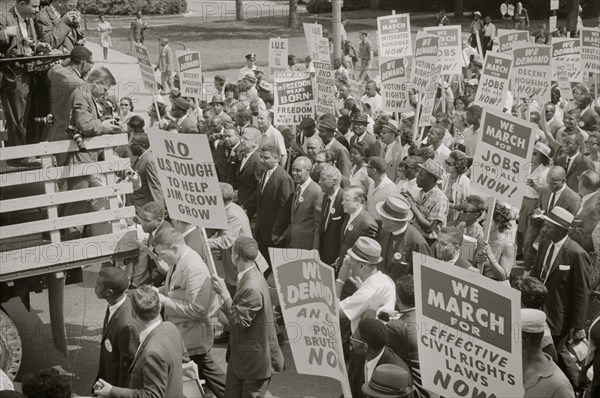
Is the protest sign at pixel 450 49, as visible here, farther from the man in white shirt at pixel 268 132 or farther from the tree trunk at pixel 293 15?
the tree trunk at pixel 293 15

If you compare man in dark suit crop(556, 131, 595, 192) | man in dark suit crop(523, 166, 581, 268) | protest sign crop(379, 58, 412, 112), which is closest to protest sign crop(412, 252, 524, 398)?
man in dark suit crop(523, 166, 581, 268)

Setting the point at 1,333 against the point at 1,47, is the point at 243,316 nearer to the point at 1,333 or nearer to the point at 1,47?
the point at 1,333

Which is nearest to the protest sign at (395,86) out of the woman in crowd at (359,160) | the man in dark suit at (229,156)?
the man in dark suit at (229,156)

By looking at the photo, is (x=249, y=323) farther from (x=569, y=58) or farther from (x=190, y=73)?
(x=569, y=58)

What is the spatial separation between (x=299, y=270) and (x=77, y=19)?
567 cm

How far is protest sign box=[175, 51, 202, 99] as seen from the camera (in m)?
Answer: 16.9

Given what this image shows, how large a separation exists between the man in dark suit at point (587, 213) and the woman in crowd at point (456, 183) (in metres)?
1.38

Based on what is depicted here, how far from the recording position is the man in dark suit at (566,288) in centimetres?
849

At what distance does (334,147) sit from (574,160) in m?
3.30

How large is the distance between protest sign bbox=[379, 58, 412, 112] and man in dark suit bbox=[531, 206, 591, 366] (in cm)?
676

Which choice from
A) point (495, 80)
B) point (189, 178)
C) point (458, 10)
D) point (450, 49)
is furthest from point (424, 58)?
point (458, 10)

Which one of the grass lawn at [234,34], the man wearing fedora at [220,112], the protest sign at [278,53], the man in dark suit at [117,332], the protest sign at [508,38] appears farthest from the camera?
the grass lawn at [234,34]

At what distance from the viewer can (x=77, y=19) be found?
1093cm

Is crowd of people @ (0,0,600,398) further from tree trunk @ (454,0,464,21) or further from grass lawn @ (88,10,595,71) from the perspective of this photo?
tree trunk @ (454,0,464,21)
